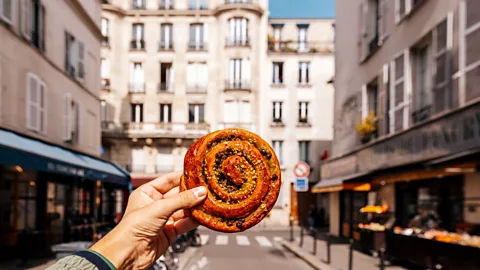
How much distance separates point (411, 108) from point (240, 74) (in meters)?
22.5

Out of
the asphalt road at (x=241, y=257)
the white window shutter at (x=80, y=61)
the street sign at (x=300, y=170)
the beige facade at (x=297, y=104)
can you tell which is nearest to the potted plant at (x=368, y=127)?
the street sign at (x=300, y=170)

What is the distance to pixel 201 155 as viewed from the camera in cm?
202

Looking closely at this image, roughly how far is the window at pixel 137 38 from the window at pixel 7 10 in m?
22.7

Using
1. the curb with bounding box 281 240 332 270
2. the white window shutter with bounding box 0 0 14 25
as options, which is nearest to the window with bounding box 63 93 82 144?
the white window shutter with bounding box 0 0 14 25

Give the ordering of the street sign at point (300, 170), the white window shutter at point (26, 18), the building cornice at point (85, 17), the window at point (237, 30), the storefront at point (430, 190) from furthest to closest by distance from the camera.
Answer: the window at point (237, 30) → the building cornice at point (85, 17) → the street sign at point (300, 170) → the white window shutter at point (26, 18) → the storefront at point (430, 190)

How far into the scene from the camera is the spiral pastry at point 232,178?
1.95 m

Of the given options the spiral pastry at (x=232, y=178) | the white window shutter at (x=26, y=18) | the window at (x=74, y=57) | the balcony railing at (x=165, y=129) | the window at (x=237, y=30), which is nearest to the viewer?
the spiral pastry at (x=232, y=178)

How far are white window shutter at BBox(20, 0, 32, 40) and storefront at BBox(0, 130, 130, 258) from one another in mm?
2858

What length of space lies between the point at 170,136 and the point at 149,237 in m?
31.5

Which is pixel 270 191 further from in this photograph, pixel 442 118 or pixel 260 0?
pixel 260 0

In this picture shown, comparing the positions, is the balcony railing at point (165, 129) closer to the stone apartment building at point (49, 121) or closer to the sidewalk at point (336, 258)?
the stone apartment building at point (49, 121)

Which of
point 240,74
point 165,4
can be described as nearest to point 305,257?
point 240,74

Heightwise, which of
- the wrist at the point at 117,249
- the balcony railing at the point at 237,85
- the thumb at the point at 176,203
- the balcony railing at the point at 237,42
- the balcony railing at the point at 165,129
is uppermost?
the balcony railing at the point at 237,42

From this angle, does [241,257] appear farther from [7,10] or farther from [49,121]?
[7,10]
